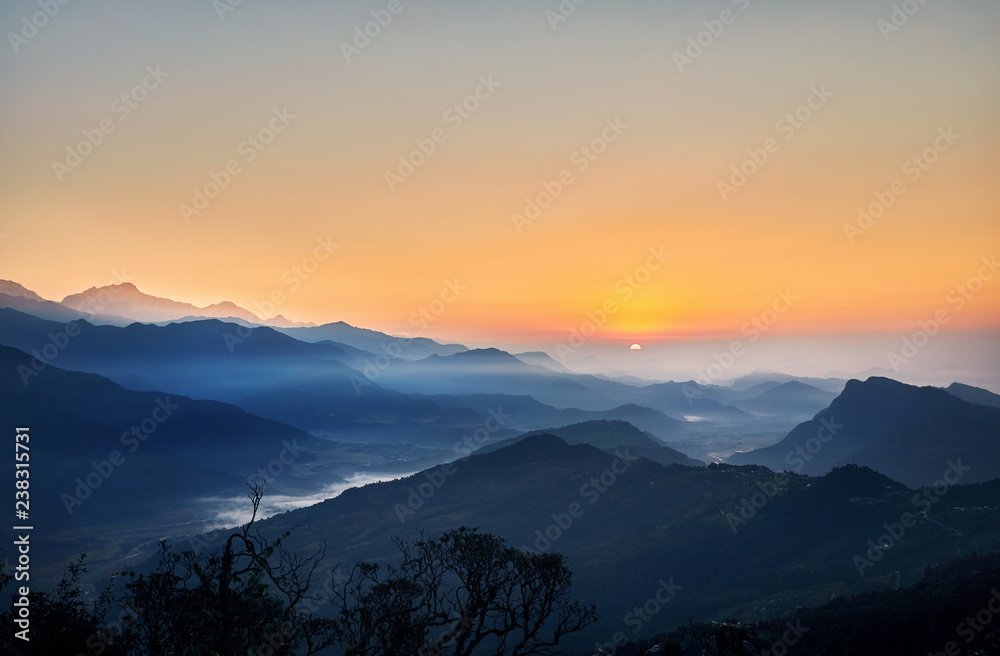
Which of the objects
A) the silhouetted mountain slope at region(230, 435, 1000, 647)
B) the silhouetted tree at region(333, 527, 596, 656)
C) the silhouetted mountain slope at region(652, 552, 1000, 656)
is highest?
the silhouetted tree at region(333, 527, 596, 656)

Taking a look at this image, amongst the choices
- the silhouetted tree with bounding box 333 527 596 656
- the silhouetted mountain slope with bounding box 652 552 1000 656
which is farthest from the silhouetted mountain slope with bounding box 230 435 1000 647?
the silhouetted tree with bounding box 333 527 596 656

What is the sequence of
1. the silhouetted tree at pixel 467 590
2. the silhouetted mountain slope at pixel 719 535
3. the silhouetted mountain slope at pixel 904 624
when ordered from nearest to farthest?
the silhouetted tree at pixel 467 590 → the silhouetted mountain slope at pixel 904 624 → the silhouetted mountain slope at pixel 719 535

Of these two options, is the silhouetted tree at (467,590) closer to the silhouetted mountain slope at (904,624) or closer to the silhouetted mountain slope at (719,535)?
the silhouetted mountain slope at (904,624)

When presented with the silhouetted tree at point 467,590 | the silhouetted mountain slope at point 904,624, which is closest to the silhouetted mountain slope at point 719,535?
the silhouetted mountain slope at point 904,624

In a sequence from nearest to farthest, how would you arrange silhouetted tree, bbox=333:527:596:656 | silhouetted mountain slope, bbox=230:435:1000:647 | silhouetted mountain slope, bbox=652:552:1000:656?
silhouetted tree, bbox=333:527:596:656 < silhouetted mountain slope, bbox=652:552:1000:656 < silhouetted mountain slope, bbox=230:435:1000:647

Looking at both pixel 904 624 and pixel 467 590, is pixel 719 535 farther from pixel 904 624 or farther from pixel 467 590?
pixel 467 590

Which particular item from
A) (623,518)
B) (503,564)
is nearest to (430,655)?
(503,564)

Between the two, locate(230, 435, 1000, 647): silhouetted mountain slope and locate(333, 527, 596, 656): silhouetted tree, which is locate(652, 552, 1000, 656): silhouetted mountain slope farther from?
locate(333, 527, 596, 656): silhouetted tree

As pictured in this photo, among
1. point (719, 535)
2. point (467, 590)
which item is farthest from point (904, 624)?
point (719, 535)

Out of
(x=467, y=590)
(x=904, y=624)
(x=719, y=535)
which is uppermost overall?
(x=467, y=590)
